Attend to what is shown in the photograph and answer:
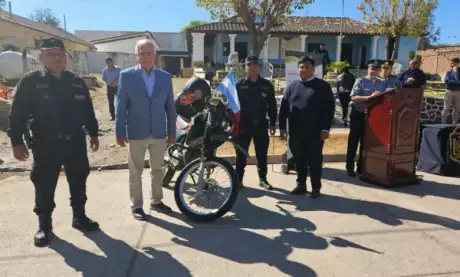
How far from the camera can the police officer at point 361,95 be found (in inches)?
209

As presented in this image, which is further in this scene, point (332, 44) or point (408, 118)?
point (332, 44)

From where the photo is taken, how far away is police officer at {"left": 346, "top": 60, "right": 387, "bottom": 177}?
5316 mm

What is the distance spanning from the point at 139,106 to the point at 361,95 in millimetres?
3213

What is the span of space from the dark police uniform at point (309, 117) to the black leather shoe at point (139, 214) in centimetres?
202

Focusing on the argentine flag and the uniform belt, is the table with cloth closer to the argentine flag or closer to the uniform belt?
the argentine flag

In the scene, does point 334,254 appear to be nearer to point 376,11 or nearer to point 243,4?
point 243,4

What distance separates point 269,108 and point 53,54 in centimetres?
264

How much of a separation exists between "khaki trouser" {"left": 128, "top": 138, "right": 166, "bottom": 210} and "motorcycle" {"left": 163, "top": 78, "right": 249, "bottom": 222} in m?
0.30

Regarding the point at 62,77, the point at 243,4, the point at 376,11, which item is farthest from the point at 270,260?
the point at 376,11

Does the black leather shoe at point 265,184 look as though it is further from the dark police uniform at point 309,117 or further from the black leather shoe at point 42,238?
the black leather shoe at point 42,238

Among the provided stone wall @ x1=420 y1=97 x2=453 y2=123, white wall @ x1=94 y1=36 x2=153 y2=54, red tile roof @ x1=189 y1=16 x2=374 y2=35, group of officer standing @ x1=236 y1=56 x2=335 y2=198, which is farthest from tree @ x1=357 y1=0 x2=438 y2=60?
white wall @ x1=94 y1=36 x2=153 y2=54

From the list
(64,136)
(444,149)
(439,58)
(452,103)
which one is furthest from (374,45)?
(64,136)

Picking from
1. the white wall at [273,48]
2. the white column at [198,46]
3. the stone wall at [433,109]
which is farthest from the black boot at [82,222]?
the white wall at [273,48]

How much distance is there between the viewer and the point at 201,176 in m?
4.00
